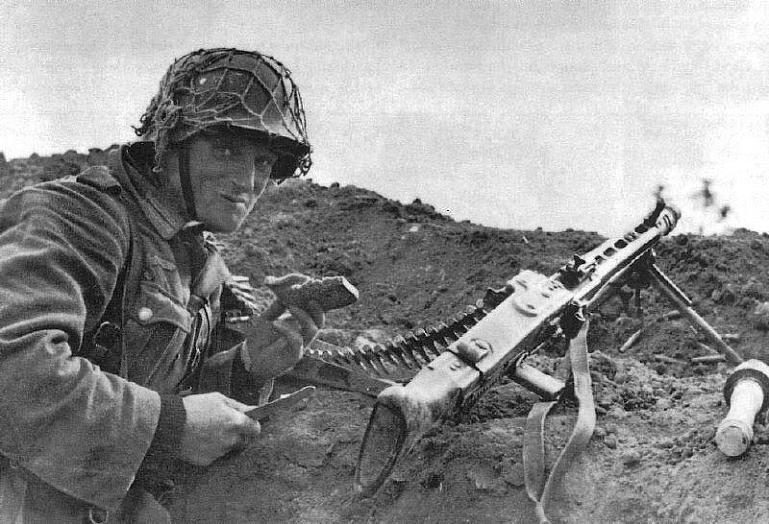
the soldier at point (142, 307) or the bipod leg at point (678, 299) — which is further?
the bipod leg at point (678, 299)

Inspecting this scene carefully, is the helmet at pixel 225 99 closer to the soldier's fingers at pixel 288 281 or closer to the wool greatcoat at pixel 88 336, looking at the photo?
the wool greatcoat at pixel 88 336

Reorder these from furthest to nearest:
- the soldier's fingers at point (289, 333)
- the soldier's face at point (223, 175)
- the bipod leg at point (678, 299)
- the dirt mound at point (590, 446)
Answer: the bipod leg at point (678, 299) → the soldier's fingers at point (289, 333) → the dirt mound at point (590, 446) → the soldier's face at point (223, 175)

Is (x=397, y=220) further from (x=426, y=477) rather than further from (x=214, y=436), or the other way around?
(x=214, y=436)

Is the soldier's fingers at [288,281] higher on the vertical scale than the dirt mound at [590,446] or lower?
higher

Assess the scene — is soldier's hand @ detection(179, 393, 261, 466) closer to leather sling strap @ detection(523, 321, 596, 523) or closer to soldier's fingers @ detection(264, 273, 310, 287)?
soldier's fingers @ detection(264, 273, 310, 287)

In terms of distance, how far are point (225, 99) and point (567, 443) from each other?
7.23 ft

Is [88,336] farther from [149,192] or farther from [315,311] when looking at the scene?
[315,311]

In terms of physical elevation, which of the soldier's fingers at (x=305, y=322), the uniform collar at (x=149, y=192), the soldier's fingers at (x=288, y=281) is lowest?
the soldier's fingers at (x=305, y=322)

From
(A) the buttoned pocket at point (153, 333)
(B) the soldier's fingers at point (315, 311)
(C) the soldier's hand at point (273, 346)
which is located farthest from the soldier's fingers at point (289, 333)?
(A) the buttoned pocket at point (153, 333)

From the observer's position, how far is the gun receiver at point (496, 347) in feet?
9.23

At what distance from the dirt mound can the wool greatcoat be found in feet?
3.09

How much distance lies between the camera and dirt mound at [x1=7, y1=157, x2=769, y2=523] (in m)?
3.46

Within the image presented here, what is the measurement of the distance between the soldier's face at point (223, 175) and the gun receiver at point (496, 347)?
3.61 ft

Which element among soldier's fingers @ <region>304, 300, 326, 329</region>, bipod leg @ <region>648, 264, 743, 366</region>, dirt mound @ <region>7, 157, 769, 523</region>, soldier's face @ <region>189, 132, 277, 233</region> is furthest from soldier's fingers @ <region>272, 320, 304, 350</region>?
bipod leg @ <region>648, 264, 743, 366</region>
